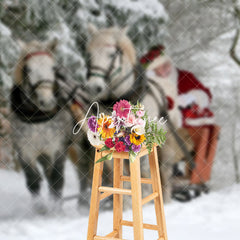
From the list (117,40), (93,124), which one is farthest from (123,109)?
(117,40)

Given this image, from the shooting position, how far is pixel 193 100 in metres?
3.47

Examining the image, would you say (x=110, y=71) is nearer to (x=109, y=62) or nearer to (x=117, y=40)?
(x=109, y=62)

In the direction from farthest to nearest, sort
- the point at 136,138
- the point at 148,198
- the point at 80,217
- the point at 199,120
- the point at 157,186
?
the point at 199,120 → the point at 80,217 → the point at 157,186 → the point at 148,198 → the point at 136,138

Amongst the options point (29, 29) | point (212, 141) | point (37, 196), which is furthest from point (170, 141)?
point (29, 29)

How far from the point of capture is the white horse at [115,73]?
130 inches

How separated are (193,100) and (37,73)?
1342mm

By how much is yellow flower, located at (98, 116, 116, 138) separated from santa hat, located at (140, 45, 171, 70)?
1534mm

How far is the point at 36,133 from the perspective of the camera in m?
3.32

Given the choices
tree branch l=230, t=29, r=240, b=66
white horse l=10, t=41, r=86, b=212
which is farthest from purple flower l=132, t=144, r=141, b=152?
tree branch l=230, t=29, r=240, b=66

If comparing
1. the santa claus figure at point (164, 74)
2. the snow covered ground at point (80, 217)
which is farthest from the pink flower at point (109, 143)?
the santa claus figure at point (164, 74)

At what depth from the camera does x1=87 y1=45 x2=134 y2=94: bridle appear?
3299mm

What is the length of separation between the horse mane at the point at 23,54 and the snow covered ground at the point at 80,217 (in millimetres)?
787

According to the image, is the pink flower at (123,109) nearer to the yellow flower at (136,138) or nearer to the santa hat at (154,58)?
the yellow flower at (136,138)

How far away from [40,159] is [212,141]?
1494mm
